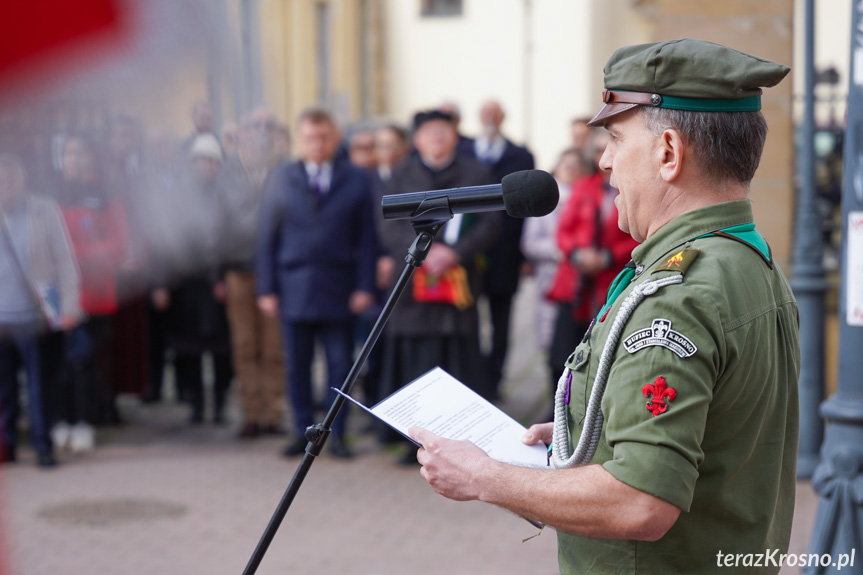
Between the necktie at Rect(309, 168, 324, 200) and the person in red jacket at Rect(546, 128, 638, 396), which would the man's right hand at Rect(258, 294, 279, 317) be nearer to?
the necktie at Rect(309, 168, 324, 200)

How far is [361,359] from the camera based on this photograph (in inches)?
78.6

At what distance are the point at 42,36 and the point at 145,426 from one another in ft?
23.1

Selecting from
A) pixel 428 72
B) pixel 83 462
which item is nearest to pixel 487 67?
pixel 428 72

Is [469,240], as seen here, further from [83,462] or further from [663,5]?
[83,462]

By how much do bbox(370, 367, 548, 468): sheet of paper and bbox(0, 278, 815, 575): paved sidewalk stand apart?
2560mm

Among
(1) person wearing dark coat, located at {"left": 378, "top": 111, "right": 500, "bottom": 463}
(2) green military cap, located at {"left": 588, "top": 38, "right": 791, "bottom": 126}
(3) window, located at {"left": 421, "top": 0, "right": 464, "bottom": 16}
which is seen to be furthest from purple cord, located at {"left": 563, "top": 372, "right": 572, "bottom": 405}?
(3) window, located at {"left": 421, "top": 0, "right": 464, "bottom": 16}

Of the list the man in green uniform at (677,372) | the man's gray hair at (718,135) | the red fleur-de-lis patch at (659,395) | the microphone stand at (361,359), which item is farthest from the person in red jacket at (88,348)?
the red fleur-de-lis patch at (659,395)

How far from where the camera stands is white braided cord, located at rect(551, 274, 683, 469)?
1701mm

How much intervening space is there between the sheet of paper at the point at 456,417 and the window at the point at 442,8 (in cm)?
1749

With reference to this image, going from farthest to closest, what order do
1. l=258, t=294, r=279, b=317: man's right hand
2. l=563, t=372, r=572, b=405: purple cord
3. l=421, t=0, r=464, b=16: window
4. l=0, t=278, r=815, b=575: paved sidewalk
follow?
l=421, t=0, r=464, b=16: window < l=258, t=294, r=279, b=317: man's right hand < l=0, t=278, r=815, b=575: paved sidewalk < l=563, t=372, r=572, b=405: purple cord

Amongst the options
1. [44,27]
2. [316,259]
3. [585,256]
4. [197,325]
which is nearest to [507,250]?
[585,256]

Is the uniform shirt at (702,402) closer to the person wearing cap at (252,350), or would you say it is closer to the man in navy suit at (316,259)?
the man in navy suit at (316,259)

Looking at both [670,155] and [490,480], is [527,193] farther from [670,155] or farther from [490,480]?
[490,480]

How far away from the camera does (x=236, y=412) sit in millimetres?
8273
